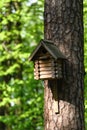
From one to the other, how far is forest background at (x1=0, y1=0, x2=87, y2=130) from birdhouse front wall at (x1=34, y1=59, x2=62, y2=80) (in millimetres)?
5921

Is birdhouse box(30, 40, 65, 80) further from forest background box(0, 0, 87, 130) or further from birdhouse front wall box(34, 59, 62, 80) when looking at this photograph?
forest background box(0, 0, 87, 130)

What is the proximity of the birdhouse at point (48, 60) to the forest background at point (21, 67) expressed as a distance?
593 centimetres

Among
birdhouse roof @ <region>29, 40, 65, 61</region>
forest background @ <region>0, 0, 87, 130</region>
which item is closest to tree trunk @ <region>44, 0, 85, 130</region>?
birdhouse roof @ <region>29, 40, 65, 61</region>

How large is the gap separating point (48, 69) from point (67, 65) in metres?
0.21

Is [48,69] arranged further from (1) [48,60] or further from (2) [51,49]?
(2) [51,49]

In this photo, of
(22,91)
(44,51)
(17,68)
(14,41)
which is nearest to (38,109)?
(22,91)

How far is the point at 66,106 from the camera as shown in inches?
154

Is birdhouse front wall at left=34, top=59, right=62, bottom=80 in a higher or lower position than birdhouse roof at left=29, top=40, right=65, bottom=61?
lower

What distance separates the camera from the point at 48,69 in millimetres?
4020

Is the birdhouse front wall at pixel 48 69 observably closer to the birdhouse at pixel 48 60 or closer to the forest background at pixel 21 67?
the birdhouse at pixel 48 60

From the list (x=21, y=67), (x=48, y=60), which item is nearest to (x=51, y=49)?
(x=48, y=60)

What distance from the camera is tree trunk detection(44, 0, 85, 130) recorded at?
3.92m

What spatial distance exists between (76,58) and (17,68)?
7935mm

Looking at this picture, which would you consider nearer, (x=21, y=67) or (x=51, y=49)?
(x=51, y=49)
